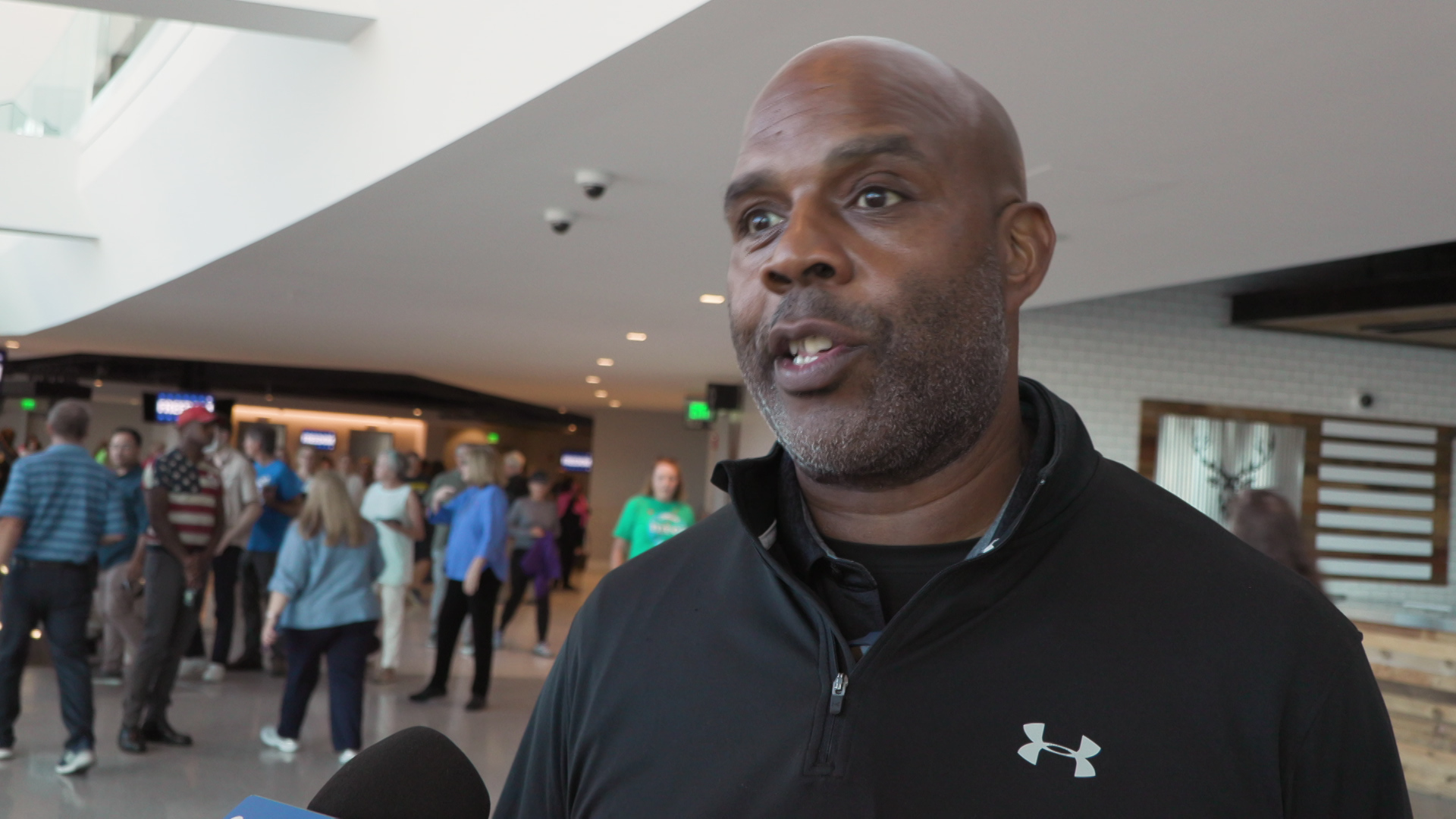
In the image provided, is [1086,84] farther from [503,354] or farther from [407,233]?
[503,354]

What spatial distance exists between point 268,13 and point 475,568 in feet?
11.4

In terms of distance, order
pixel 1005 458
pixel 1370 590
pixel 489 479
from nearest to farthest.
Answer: pixel 1005 458 < pixel 489 479 < pixel 1370 590

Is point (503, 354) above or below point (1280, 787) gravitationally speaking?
above

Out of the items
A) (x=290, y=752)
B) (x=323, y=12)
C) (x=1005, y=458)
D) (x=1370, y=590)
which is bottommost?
(x=290, y=752)

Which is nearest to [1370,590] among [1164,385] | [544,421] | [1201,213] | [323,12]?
[1164,385]

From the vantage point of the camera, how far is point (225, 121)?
20.5 feet

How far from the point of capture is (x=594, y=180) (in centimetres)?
450

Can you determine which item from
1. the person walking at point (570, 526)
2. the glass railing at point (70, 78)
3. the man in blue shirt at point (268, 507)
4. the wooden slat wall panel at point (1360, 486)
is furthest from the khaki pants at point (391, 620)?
the person walking at point (570, 526)

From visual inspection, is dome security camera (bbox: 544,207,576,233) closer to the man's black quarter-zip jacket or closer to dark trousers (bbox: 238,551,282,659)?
dark trousers (bbox: 238,551,282,659)

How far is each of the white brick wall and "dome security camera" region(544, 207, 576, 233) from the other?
3.26m

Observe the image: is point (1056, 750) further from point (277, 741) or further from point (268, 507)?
point (268, 507)

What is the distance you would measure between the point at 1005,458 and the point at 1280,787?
0.32m

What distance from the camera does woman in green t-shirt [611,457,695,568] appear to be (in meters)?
6.92

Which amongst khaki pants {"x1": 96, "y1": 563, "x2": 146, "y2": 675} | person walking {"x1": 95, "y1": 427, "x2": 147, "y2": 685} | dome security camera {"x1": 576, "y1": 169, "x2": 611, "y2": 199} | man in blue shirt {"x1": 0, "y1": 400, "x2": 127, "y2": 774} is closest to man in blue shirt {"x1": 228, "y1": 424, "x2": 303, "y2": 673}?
person walking {"x1": 95, "y1": 427, "x2": 147, "y2": 685}
